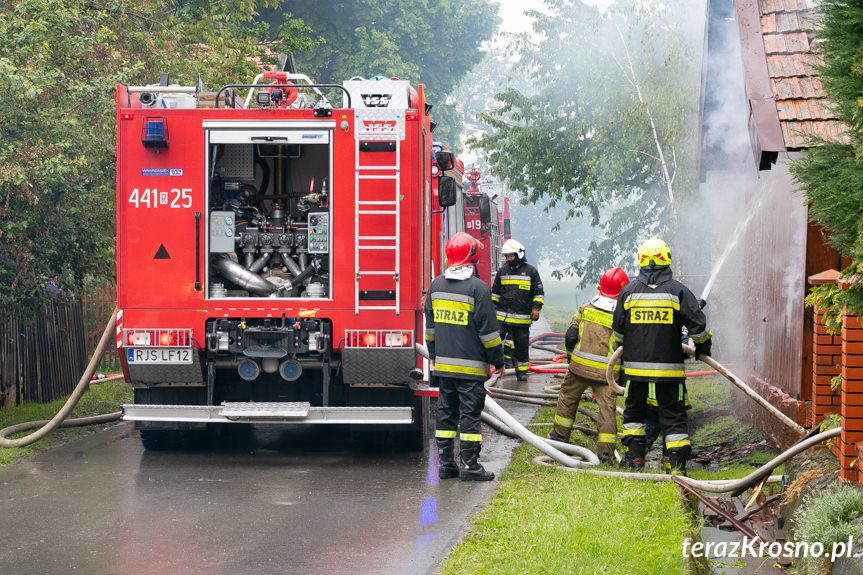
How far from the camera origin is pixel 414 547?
5.89m

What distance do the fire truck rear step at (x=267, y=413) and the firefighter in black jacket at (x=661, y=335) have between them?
5.98 ft

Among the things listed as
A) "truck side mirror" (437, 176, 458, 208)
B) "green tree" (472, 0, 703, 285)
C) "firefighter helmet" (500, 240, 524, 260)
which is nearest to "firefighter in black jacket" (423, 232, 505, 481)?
"truck side mirror" (437, 176, 458, 208)

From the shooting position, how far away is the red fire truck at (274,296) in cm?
834

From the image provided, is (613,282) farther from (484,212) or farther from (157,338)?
(484,212)

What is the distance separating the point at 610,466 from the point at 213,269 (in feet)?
12.1

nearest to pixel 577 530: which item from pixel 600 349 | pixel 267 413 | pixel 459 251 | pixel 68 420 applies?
pixel 459 251

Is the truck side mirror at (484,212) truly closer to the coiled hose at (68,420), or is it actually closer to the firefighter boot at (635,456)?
the coiled hose at (68,420)

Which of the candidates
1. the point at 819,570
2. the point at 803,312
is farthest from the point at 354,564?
the point at 803,312

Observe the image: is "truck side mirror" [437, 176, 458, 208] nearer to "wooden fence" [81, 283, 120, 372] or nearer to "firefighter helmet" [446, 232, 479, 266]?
"firefighter helmet" [446, 232, 479, 266]

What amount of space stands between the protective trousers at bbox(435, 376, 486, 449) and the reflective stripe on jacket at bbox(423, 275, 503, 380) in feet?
0.36

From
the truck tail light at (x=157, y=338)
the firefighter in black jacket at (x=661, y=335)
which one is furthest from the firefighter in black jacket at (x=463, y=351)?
the truck tail light at (x=157, y=338)

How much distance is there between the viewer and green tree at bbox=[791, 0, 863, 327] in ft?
16.1

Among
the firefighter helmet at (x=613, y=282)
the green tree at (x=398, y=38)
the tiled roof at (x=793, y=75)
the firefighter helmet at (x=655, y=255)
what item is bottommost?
the firefighter helmet at (x=613, y=282)
